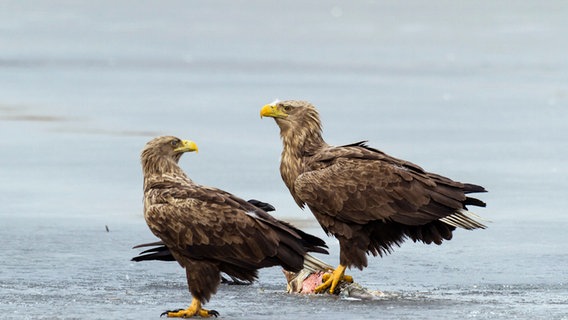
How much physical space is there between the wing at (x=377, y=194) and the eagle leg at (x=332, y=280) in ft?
1.15

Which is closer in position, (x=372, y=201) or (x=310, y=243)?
(x=310, y=243)

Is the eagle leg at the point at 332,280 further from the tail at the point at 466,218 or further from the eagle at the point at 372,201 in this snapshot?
the tail at the point at 466,218

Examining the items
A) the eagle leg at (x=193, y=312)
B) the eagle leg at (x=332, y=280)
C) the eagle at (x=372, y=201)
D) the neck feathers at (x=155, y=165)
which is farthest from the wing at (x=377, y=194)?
the eagle leg at (x=193, y=312)

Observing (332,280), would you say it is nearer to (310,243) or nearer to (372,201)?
(372,201)

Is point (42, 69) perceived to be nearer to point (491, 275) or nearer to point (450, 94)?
point (450, 94)

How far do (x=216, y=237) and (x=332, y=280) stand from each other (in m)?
1.12

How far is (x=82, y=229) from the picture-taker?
10.1 m

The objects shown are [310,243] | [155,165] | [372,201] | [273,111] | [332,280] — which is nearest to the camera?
[310,243]

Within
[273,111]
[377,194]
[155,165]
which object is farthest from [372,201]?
[155,165]

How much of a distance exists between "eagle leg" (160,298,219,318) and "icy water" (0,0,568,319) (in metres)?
0.11

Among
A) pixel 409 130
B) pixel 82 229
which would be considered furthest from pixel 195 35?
pixel 82 229

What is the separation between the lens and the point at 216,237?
7.30 metres

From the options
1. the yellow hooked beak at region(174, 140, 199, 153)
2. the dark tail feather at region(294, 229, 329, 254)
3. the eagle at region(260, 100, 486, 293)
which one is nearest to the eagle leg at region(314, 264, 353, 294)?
the eagle at region(260, 100, 486, 293)

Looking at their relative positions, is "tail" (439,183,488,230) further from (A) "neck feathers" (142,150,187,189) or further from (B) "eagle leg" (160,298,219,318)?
(B) "eagle leg" (160,298,219,318)
